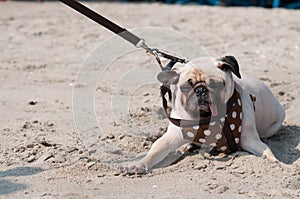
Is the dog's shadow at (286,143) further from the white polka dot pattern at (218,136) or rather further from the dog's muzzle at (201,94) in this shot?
the dog's muzzle at (201,94)

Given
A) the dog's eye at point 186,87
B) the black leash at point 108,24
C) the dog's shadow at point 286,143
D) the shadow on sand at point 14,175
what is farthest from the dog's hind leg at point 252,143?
the shadow on sand at point 14,175

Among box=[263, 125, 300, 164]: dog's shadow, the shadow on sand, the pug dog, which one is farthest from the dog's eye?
the shadow on sand

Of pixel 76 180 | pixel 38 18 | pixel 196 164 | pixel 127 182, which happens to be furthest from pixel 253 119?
pixel 38 18

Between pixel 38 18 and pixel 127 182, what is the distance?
20.8 feet

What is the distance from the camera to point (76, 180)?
3.13 metres

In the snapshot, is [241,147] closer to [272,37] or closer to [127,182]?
[127,182]

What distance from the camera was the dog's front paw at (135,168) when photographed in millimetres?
3207

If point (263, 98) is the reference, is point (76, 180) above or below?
below

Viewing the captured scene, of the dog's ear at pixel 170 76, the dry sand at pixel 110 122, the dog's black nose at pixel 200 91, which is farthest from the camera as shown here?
the dog's ear at pixel 170 76

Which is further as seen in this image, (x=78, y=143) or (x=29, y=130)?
(x=29, y=130)

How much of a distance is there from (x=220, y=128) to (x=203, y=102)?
20 cm

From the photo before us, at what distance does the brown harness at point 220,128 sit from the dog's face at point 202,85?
0.04 metres

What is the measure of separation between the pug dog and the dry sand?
0.08 meters

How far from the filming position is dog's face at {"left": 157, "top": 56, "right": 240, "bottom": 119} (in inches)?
125
